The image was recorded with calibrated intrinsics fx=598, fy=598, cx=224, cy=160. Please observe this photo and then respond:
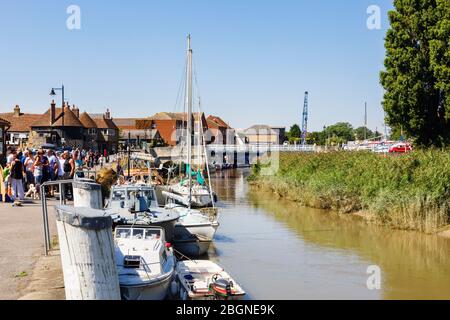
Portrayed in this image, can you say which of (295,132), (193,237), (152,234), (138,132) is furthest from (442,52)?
(295,132)

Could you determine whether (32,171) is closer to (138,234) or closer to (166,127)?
(138,234)

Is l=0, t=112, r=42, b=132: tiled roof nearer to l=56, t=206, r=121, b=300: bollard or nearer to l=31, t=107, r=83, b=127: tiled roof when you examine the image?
l=31, t=107, r=83, b=127: tiled roof

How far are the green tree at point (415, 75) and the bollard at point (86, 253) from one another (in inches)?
1292

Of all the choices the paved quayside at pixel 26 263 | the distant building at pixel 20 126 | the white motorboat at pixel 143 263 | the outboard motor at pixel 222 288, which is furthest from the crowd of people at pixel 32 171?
the distant building at pixel 20 126

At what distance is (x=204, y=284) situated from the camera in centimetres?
1572

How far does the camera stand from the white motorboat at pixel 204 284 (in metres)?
14.7

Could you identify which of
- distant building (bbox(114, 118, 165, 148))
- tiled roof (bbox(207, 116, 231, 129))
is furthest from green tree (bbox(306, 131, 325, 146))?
distant building (bbox(114, 118, 165, 148))

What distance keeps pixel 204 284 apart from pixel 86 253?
628 centimetres

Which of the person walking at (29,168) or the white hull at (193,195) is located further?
the white hull at (193,195)

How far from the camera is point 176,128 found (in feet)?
425

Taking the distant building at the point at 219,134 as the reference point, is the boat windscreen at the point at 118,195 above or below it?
below

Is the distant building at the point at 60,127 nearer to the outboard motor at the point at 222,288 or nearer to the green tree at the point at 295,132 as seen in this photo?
the outboard motor at the point at 222,288

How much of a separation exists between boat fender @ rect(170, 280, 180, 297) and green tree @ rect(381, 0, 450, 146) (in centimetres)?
2811

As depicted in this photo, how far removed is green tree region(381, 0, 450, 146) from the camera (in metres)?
39.3
